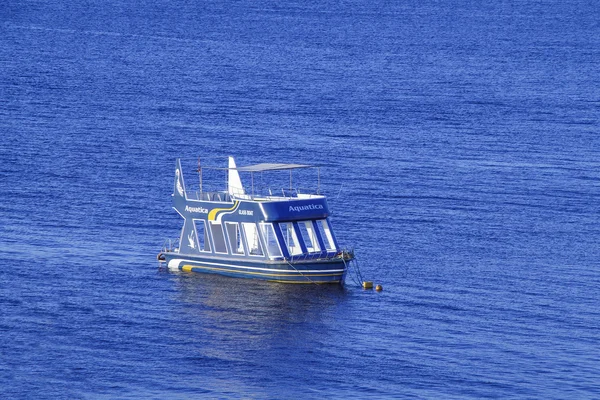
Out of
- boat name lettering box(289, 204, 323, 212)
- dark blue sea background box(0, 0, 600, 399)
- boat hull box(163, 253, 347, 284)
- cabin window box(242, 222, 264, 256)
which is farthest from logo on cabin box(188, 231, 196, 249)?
boat name lettering box(289, 204, 323, 212)

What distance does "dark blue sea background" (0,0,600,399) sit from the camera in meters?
87.8

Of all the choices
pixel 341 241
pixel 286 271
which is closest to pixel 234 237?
pixel 286 271

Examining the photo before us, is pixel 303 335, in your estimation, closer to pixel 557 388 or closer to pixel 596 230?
pixel 557 388

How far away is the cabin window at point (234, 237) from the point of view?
10838cm

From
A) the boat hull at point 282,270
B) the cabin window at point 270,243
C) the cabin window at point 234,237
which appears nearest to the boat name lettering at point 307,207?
the cabin window at point 270,243

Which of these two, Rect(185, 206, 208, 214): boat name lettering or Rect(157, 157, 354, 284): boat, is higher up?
Rect(185, 206, 208, 214): boat name lettering

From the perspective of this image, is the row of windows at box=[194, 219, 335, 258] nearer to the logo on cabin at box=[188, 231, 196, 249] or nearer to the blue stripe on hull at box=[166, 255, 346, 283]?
the logo on cabin at box=[188, 231, 196, 249]

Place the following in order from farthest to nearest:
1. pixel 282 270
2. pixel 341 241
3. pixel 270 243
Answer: pixel 341 241 → pixel 270 243 → pixel 282 270

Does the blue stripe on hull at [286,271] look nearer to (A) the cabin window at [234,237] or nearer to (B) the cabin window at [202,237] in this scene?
(A) the cabin window at [234,237]

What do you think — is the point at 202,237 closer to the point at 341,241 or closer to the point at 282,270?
the point at 341,241

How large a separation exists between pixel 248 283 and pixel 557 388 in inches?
1101

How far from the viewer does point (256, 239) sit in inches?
4230

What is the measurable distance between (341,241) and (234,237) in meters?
12.8

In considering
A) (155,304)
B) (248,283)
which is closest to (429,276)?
(248,283)
